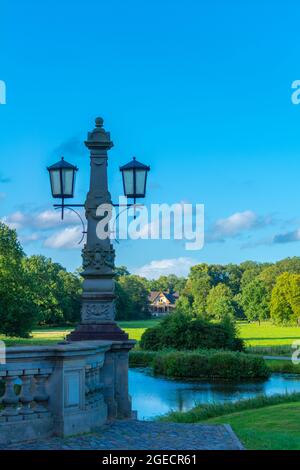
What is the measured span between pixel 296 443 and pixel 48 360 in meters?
4.35

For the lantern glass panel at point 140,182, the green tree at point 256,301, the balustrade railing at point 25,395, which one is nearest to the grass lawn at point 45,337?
the lantern glass panel at point 140,182

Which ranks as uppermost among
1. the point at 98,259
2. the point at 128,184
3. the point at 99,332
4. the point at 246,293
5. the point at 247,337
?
the point at 246,293

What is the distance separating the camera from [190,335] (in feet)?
166

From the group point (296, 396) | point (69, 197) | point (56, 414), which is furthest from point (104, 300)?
point (296, 396)

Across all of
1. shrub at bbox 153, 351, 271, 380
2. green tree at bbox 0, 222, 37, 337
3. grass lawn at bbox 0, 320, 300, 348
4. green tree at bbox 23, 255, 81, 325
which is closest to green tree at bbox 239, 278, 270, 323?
grass lawn at bbox 0, 320, 300, 348

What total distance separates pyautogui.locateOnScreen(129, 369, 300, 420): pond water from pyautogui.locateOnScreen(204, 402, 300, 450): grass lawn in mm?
10049

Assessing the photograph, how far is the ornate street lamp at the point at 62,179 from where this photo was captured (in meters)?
12.1

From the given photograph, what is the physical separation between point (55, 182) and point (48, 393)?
436 centimetres

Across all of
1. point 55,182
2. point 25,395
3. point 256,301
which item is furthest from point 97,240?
point 256,301

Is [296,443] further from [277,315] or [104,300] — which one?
[277,315]

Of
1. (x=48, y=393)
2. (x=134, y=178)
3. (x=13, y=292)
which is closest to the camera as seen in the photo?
(x=48, y=393)

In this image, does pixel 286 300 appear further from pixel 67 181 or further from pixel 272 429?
pixel 67 181

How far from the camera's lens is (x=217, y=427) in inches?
431

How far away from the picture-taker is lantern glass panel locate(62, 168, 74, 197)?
→ 12125 millimetres
